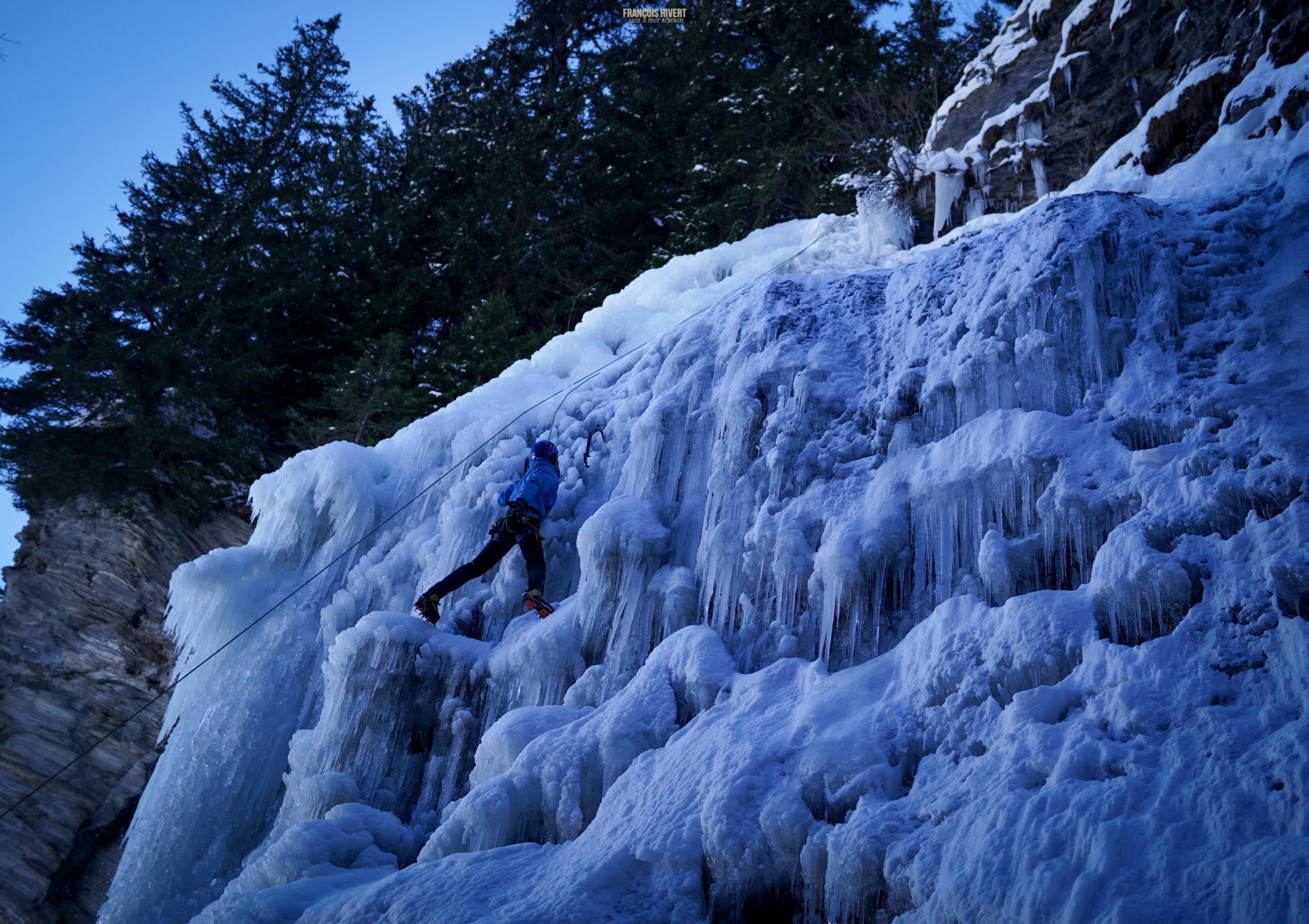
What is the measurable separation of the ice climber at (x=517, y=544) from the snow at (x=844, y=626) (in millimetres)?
181

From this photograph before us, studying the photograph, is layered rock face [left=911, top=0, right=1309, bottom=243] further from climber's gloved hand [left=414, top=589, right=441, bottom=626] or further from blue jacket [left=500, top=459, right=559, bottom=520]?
climber's gloved hand [left=414, top=589, right=441, bottom=626]

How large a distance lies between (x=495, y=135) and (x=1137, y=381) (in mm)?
13924

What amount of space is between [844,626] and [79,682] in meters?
9.11

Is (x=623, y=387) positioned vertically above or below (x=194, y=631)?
above

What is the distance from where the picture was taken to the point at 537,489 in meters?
6.13

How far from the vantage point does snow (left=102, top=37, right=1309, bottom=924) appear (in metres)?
3.00

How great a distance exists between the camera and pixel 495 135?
52.9 ft

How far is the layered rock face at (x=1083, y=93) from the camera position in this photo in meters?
6.82

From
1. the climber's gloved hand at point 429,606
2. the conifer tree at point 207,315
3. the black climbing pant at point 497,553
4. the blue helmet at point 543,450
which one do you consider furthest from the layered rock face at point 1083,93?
the conifer tree at point 207,315

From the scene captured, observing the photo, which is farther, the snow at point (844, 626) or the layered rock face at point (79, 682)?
the layered rock face at point (79, 682)

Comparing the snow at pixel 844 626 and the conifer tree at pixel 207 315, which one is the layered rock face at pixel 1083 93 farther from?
the conifer tree at pixel 207 315

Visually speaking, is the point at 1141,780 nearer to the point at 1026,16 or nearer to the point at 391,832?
the point at 391,832

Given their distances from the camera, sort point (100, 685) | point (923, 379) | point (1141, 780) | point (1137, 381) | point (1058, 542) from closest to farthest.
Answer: point (1141, 780) < point (1058, 542) < point (1137, 381) < point (923, 379) < point (100, 685)

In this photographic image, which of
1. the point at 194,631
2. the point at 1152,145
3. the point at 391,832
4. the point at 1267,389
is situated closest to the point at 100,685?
the point at 194,631
